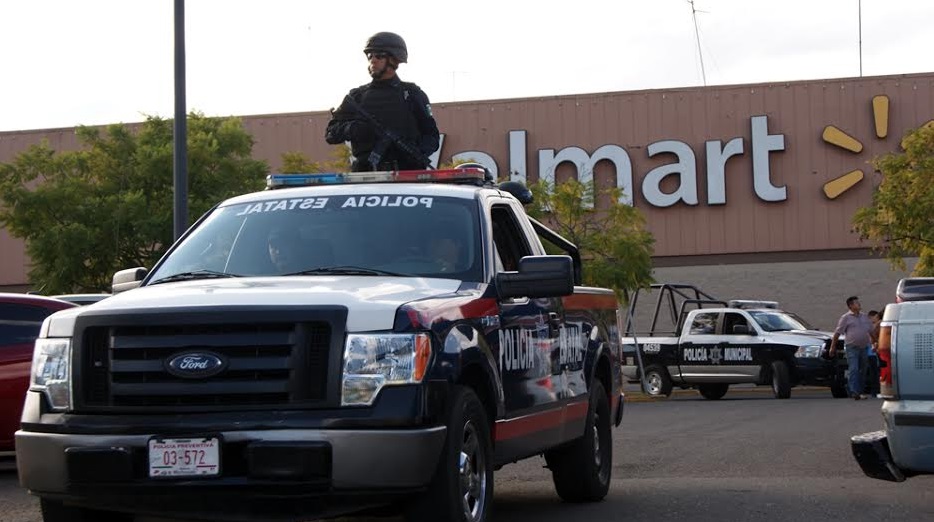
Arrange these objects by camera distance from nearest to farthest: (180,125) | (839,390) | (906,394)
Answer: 1. (906,394)
2. (180,125)
3. (839,390)

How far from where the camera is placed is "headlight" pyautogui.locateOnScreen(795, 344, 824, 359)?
90.9ft

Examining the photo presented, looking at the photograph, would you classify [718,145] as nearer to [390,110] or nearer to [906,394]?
[390,110]

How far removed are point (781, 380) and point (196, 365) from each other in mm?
22042

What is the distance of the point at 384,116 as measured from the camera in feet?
36.3

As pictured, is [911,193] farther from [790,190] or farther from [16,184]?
[16,184]

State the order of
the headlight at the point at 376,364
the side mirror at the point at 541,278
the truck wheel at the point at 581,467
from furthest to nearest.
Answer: the truck wheel at the point at 581,467, the side mirror at the point at 541,278, the headlight at the point at 376,364

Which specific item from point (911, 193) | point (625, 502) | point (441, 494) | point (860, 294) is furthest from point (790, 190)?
point (441, 494)

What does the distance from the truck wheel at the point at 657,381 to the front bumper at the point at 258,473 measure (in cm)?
2316

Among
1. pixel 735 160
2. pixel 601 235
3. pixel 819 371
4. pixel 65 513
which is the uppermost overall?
pixel 735 160

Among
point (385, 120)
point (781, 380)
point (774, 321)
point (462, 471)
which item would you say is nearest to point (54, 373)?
point (462, 471)

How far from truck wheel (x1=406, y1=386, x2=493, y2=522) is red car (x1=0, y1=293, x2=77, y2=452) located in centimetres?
674

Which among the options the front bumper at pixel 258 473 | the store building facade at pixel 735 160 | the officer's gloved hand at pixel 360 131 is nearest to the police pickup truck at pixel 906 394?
the front bumper at pixel 258 473

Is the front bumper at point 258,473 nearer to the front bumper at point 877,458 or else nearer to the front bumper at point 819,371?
the front bumper at point 877,458

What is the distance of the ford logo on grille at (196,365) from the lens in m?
6.75
